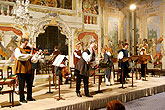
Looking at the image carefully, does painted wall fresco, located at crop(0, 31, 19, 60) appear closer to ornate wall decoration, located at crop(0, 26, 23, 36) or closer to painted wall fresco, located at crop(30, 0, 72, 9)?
ornate wall decoration, located at crop(0, 26, 23, 36)

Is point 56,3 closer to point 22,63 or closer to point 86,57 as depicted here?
point 86,57

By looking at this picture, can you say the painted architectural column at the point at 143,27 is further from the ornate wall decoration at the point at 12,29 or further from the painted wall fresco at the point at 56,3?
A: the ornate wall decoration at the point at 12,29

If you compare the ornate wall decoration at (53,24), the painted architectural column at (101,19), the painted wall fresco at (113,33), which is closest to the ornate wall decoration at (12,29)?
the ornate wall decoration at (53,24)

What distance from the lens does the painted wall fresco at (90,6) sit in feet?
35.7

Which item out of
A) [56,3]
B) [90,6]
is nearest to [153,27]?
[90,6]

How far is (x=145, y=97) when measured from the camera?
253 inches

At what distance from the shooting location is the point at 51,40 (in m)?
9.67

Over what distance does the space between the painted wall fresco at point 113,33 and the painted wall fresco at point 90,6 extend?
4.69 ft

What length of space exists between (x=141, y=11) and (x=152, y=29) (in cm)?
181

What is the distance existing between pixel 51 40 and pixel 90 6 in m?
3.55

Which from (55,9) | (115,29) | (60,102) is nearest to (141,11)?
(115,29)

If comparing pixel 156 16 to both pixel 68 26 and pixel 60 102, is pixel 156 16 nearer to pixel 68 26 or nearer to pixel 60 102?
pixel 68 26

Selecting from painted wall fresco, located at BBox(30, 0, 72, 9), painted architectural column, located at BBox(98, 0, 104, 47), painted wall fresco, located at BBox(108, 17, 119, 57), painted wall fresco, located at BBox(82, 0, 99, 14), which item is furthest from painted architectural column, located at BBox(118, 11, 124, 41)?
painted wall fresco, located at BBox(30, 0, 72, 9)

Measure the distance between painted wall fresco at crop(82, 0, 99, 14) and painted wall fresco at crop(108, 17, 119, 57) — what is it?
4.69ft
